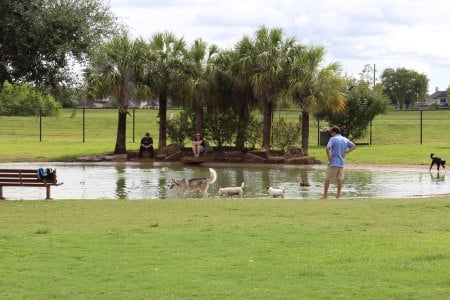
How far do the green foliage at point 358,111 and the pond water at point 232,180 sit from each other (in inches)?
530

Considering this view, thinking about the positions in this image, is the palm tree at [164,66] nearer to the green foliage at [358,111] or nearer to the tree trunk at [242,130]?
the tree trunk at [242,130]

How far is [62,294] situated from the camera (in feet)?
26.6

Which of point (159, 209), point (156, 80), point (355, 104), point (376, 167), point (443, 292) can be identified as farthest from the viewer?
point (355, 104)

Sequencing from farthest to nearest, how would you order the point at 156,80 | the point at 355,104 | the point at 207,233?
the point at 355,104
the point at 156,80
the point at 207,233

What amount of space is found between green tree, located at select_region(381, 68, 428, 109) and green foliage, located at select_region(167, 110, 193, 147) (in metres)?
114

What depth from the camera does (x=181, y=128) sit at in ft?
126

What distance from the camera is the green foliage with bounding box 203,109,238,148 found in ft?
124

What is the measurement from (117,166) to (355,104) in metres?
17.6

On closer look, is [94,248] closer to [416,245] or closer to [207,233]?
[207,233]

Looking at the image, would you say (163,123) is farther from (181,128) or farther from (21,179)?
(21,179)

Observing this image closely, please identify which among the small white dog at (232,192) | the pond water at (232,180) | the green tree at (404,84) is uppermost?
the green tree at (404,84)

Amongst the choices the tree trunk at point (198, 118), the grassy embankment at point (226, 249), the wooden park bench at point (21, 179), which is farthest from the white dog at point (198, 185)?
the tree trunk at point (198, 118)

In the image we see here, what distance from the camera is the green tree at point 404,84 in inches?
5861

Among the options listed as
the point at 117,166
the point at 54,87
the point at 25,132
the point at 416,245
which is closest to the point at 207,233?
the point at 416,245
